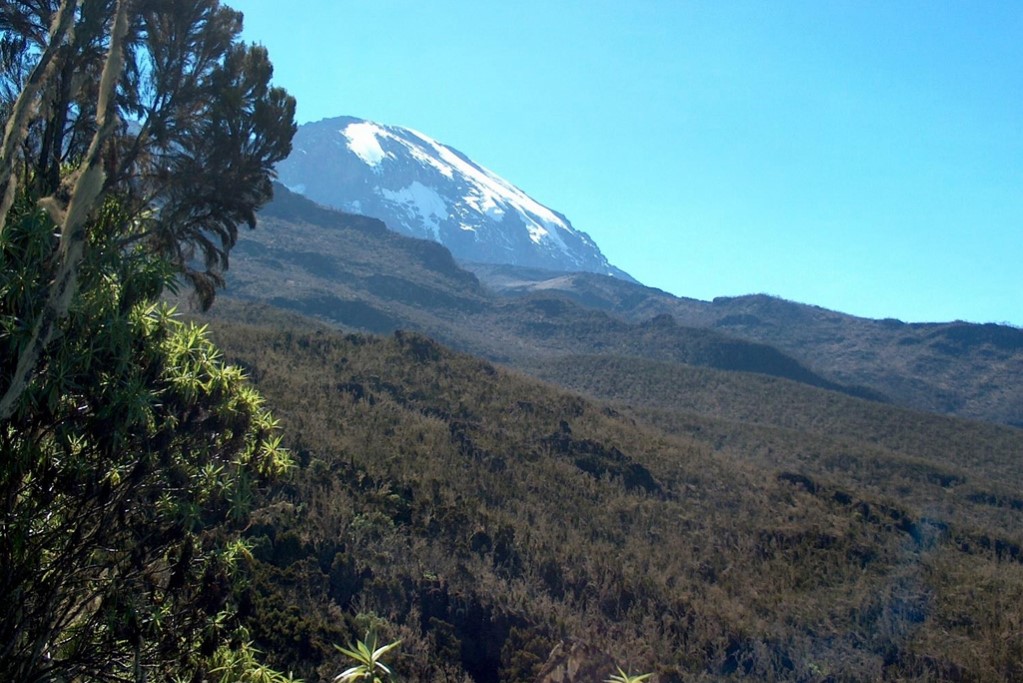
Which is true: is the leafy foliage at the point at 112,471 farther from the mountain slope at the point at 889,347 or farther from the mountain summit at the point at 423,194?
the mountain summit at the point at 423,194

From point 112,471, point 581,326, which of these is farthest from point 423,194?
point 112,471

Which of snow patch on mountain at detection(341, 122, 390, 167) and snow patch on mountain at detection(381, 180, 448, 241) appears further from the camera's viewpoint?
snow patch on mountain at detection(341, 122, 390, 167)

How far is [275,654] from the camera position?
890 cm

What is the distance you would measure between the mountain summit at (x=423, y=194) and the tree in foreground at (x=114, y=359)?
13010cm

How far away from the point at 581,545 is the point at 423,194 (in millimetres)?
142993

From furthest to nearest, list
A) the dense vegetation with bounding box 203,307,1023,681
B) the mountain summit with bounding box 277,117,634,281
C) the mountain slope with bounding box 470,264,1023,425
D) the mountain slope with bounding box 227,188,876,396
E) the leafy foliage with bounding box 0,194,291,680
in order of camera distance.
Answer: the mountain summit with bounding box 277,117,634,281 < the mountain slope with bounding box 470,264,1023,425 < the mountain slope with bounding box 227,188,876,396 < the dense vegetation with bounding box 203,307,1023,681 < the leafy foliage with bounding box 0,194,291,680

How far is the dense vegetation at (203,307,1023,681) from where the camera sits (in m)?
10.8

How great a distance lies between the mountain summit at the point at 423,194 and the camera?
145m

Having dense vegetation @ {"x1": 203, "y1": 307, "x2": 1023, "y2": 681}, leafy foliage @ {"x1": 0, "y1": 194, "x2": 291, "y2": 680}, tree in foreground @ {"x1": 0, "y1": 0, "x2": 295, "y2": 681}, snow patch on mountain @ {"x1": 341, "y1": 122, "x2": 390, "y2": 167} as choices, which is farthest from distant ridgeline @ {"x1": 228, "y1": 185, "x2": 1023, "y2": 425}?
snow patch on mountain @ {"x1": 341, "y1": 122, "x2": 390, "y2": 167}

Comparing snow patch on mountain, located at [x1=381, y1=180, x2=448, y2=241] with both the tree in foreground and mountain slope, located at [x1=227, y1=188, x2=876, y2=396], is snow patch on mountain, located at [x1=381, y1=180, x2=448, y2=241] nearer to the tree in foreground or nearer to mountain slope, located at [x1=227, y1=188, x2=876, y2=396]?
mountain slope, located at [x1=227, y1=188, x2=876, y2=396]

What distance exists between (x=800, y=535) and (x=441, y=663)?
8.98 meters

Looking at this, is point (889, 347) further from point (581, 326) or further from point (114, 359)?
point (114, 359)

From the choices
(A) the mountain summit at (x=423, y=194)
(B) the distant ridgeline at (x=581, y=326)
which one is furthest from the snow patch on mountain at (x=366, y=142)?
(B) the distant ridgeline at (x=581, y=326)

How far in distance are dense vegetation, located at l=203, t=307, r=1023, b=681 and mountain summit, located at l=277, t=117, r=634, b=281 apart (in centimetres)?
11686
